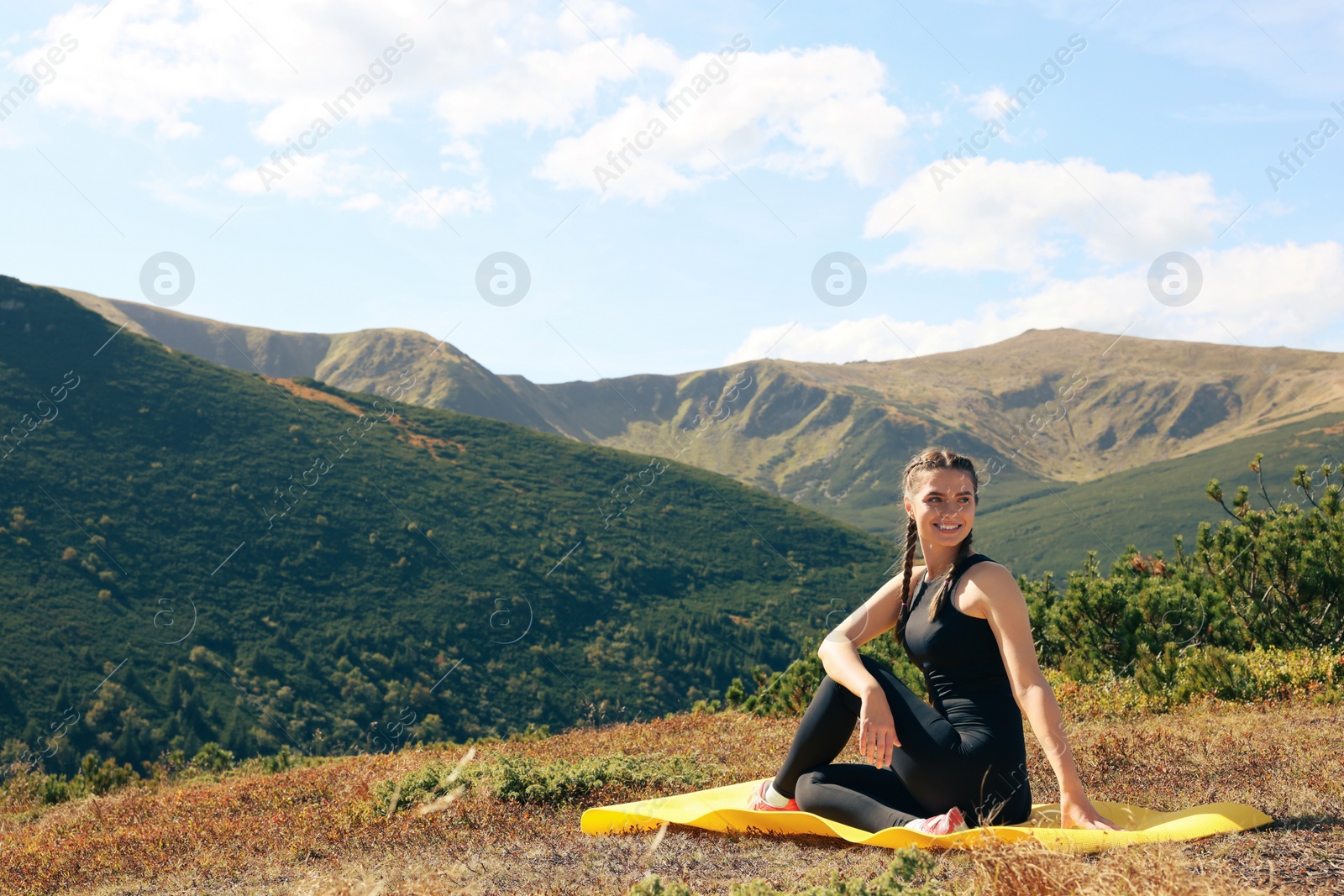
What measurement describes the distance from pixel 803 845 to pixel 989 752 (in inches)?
38.8

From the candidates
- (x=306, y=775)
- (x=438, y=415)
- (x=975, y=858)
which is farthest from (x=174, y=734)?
(x=438, y=415)

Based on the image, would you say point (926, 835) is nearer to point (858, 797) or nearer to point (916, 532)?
point (858, 797)

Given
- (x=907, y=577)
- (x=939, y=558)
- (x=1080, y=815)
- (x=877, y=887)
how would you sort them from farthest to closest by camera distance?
(x=907, y=577) → (x=939, y=558) → (x=1080, y=815) → (x=877, y=887)

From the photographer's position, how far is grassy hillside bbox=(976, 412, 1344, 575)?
4867 inches

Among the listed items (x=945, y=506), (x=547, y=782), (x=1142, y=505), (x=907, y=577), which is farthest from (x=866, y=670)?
(x=1142, y=505)

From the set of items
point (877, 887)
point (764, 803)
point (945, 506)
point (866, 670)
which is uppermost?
point (945, 506)

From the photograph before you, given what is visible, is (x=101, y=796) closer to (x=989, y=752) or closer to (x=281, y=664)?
(x=989, y=752)

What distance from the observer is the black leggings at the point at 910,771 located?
401cm

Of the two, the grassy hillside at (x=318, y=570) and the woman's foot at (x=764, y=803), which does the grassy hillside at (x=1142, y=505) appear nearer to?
the grassy hillside at (x=318, y=570)

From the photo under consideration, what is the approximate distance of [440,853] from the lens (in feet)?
15.4

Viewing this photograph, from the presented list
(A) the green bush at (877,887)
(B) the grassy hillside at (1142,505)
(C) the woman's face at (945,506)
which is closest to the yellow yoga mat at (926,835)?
(A) the green bush at (877,887)

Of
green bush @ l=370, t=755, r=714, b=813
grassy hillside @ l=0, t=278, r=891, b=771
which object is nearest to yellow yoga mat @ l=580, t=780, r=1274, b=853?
green bush @ l=370, t=755, r=714, b=813

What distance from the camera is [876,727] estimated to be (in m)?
3.96

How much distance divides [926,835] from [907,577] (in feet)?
3.78
